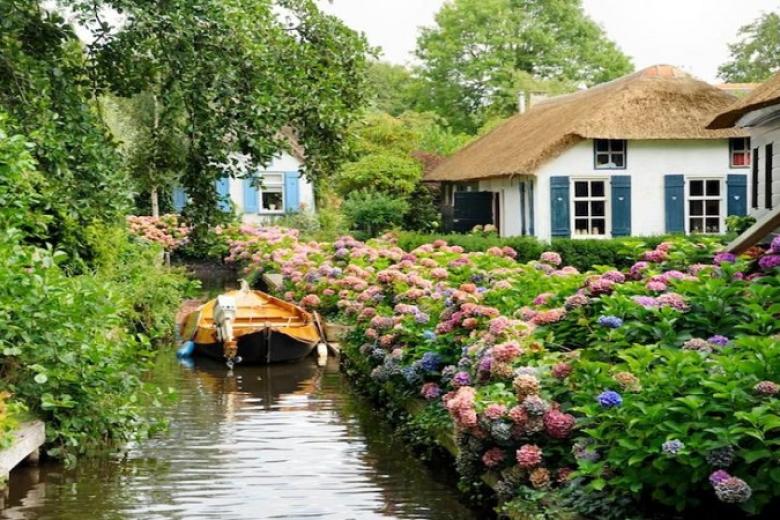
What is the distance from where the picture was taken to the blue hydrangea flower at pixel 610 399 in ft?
22.4

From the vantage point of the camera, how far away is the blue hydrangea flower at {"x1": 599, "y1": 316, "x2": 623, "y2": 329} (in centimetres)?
827

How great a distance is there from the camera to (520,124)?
4266cm

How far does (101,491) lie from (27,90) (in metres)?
3.64

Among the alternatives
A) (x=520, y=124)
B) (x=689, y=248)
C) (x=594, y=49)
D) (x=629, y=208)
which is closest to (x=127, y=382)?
(x=689, y=248)

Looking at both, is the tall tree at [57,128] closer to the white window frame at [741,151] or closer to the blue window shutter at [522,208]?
the blue window shutter at [522,208]

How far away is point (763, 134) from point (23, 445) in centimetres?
1543

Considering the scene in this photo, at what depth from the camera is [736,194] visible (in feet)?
109

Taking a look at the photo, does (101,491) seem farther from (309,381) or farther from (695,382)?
(309,381)

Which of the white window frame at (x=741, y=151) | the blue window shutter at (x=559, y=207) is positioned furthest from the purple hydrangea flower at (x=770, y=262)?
the white window frame at (x=741, y=151)

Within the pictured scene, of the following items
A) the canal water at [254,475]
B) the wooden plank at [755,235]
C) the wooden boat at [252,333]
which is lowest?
the canal water at [254,475]

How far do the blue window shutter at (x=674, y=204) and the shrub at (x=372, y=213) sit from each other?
1108 cm

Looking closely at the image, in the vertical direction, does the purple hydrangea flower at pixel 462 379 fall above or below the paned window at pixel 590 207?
below

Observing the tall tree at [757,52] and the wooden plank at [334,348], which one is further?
the tall tree at [757,52]

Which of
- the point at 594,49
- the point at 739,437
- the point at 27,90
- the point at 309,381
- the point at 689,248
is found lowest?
the point at 309,381
